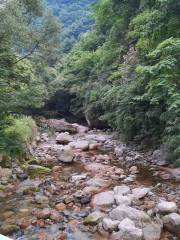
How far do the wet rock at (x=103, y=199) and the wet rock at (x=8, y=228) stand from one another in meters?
1.91

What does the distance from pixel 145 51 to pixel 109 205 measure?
733cm

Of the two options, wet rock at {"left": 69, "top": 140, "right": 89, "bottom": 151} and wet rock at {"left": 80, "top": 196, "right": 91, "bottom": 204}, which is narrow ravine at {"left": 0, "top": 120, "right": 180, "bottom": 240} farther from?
wet rock at {"left": 69, "top": 140, "right": 89, "bottom": 151}

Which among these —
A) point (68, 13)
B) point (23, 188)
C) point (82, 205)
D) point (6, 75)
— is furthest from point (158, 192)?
point (68, 13)

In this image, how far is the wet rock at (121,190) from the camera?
8348 millimetres

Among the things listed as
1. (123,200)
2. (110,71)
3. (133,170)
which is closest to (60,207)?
(123,200)

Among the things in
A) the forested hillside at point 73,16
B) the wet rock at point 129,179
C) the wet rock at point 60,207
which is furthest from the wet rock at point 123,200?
the forested hillside at point 73,16

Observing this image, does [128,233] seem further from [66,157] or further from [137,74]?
[137,74]

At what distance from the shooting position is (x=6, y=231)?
21.3ft

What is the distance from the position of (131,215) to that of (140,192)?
4.65 ft

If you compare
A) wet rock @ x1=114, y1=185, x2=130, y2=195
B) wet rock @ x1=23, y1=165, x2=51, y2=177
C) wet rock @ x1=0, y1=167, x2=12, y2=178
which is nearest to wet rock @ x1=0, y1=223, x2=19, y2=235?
wet rock @ x1=114, y1=185, x2=130, y2=195

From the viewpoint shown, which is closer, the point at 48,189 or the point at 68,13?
the point at 48,189

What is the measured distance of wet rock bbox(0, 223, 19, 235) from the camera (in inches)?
256

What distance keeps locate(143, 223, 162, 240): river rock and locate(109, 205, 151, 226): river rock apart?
0.64ft

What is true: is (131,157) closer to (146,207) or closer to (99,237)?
(146,207)
